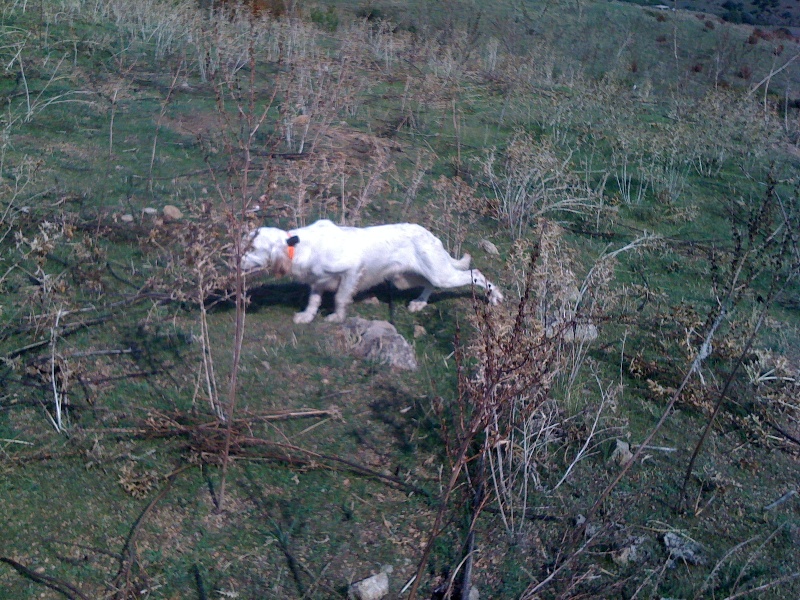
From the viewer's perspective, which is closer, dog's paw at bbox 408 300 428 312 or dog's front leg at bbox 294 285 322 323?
dog's front leg at bbox 294 285 322 323

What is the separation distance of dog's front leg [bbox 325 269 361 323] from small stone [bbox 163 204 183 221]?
5.82ft

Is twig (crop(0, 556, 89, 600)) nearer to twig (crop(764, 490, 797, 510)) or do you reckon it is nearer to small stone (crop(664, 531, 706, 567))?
small stone (crop(664, 531, 706, 567))

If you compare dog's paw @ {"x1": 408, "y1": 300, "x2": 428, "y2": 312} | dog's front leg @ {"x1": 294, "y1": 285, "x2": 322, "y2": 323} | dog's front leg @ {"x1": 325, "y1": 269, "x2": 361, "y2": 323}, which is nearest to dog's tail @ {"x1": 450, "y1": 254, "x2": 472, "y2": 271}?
dog's paw @ {"x1": 408, "y1": 300, "x2": 428, "y2": 312}

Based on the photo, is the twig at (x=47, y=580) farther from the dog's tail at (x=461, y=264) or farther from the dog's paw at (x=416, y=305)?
the dog's tail at (x=461, y=264)

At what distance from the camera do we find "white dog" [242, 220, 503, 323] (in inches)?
192

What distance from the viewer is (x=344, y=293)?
5242 mm

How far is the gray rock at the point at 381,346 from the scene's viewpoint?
480 cm

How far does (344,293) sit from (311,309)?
25 centimetres

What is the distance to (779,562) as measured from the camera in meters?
3.81

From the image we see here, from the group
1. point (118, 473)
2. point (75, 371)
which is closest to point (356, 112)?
point (75, 371)

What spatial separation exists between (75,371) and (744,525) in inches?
145

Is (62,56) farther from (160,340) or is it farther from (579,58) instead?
(579,58)

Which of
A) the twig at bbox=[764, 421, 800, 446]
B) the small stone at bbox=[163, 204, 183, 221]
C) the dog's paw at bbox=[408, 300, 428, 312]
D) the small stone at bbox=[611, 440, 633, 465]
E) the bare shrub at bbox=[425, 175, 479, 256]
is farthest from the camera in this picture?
the bare shrub at bbox=[425, 175, 479, 256]

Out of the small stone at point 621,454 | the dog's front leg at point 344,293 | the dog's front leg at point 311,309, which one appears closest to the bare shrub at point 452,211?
the dog's front leg at point 344,293
